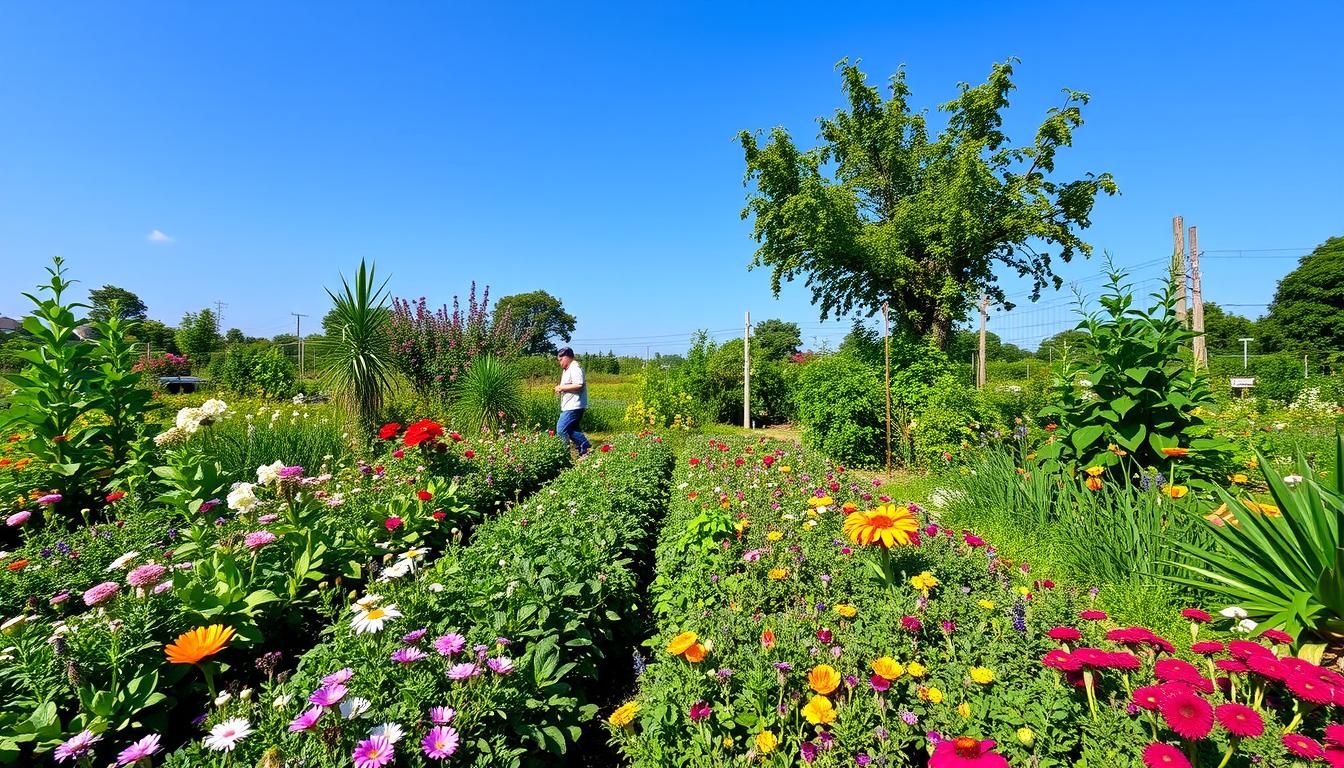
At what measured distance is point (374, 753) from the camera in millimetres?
1152

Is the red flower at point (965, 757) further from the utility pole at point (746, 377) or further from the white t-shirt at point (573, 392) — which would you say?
the utility pole at point (746, 377)

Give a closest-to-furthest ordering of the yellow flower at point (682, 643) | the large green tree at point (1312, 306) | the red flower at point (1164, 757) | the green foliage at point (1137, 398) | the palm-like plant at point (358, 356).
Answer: the red flower at point (1164, 757)
the yellow flower at point (682, 643)
the green foliage at point (1137, 398)
the palm-like plant at point (358, 356)
the large green tree at point (1312, 306)

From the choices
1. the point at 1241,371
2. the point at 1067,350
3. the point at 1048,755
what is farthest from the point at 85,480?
the point at 1241,371

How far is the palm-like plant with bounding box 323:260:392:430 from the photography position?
5996mm

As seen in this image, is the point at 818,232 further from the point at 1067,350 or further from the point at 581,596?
the point at 581,596

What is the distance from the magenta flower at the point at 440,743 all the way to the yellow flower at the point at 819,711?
94 cm

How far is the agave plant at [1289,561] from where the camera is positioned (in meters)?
1.91

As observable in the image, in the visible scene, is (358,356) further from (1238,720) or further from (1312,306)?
(1312,306)

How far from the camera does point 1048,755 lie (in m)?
1.42

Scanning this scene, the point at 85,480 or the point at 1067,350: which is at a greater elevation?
the point at 1067,350

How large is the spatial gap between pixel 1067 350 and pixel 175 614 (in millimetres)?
6549

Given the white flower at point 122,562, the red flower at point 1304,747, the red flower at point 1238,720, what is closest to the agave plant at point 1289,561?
the red flower at point 1304,747

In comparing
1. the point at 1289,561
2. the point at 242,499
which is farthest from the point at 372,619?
the point at 1289,561

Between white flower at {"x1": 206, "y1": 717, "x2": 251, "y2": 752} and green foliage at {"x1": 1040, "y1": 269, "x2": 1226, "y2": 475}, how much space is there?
183 inches
